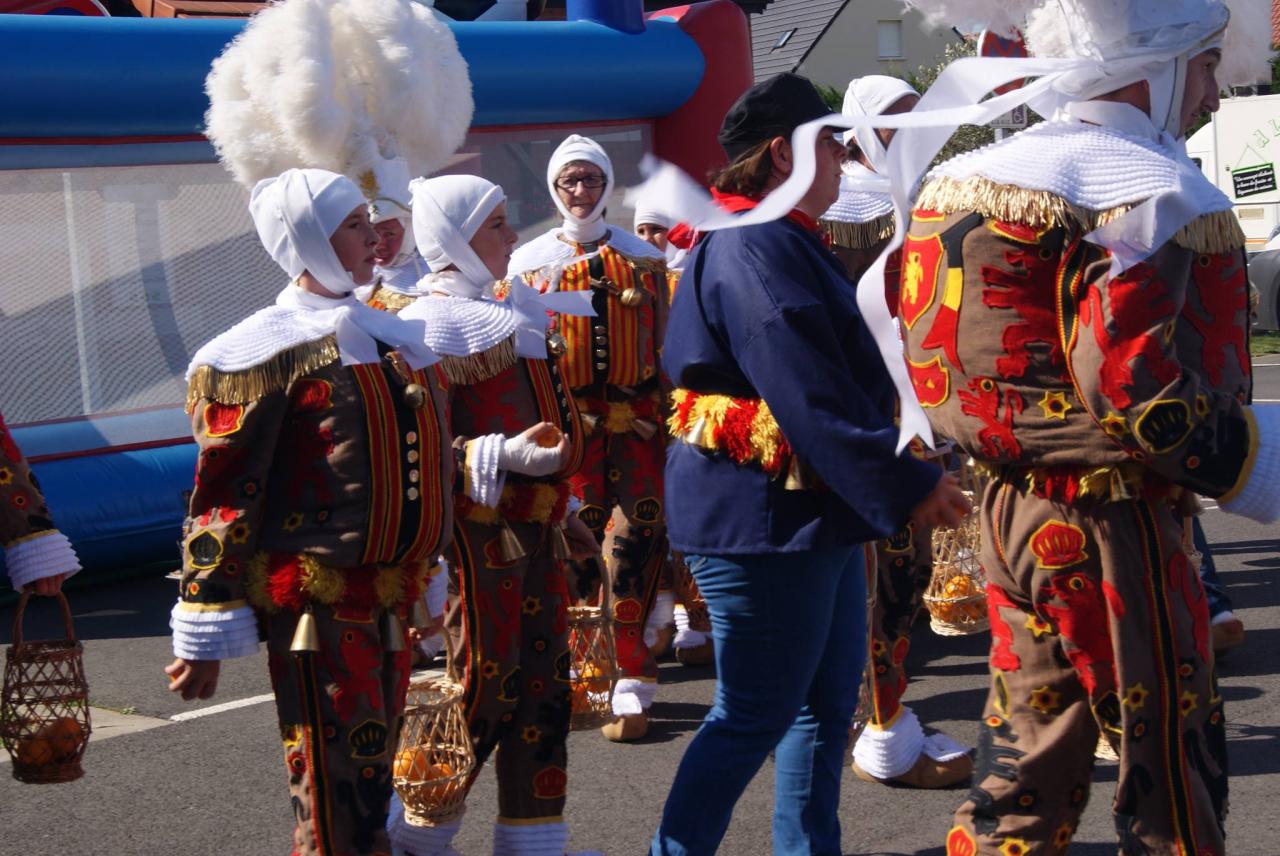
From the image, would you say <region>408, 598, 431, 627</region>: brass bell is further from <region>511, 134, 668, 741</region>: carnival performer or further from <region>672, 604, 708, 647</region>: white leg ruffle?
<region>672, 604, 708, 647</region>: white leg ruffle

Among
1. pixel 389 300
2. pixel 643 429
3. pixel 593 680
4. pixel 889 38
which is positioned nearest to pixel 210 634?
pixel 389 300

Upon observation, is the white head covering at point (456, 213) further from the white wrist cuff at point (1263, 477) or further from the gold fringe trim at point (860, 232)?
the white wrist cuff at point (1263, 477)

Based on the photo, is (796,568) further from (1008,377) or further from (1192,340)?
(1192,340)

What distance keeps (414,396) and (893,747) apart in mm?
1865

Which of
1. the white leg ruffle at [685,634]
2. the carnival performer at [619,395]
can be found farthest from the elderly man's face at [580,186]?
the white leg ruffle at [685,634]

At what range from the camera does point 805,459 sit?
2.88 metres

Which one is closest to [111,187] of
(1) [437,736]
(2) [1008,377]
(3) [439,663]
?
(3) [439,663]

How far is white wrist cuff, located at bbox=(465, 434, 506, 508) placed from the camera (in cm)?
366

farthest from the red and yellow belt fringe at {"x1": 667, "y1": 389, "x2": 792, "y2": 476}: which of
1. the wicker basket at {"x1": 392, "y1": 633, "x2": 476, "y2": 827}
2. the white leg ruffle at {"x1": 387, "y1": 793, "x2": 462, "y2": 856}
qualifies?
the white leg ruffle at {"x1": 387, "y1": 793, "x2": 462, "y2": 856}

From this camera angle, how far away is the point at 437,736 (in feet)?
12.3

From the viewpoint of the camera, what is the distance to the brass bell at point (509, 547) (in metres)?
3.75

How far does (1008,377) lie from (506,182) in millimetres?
6963

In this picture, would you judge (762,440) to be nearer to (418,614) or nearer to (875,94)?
(418,614)

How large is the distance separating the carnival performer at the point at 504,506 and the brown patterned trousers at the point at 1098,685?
1217mm
